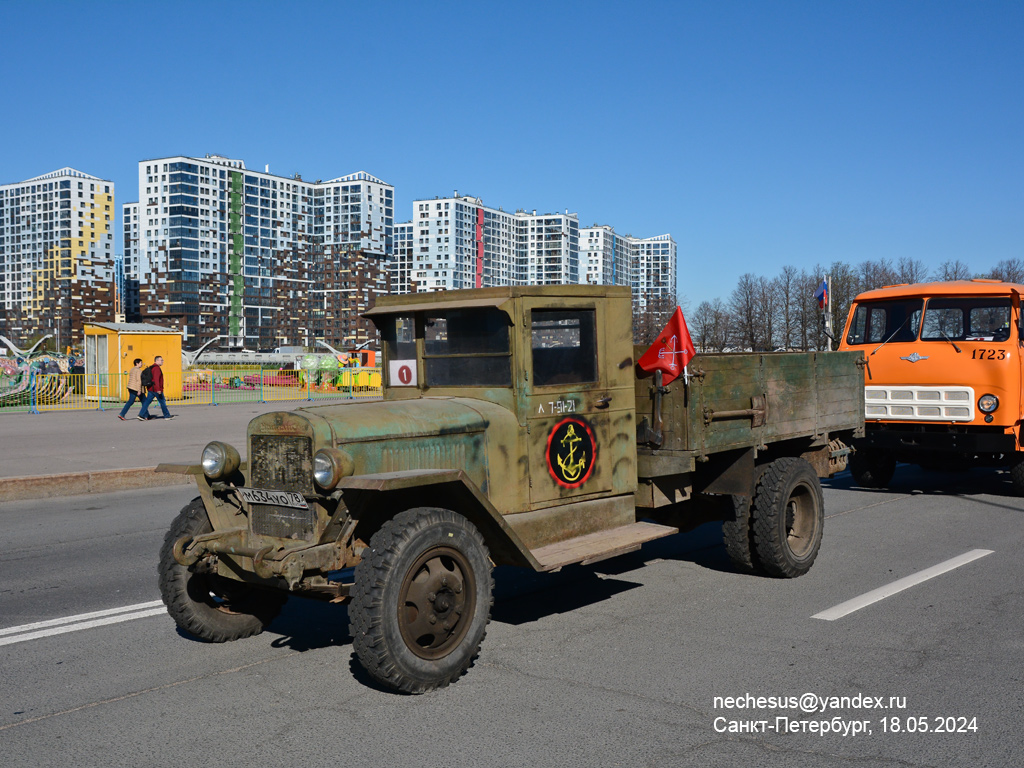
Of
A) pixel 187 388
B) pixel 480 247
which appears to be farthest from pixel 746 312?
pixel 480 247

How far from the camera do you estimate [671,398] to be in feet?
21.1

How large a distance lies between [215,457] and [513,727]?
2.27 m

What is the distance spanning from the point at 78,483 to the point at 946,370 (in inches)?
460

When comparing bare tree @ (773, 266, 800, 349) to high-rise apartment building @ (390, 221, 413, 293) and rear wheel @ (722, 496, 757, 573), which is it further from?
high-rise apartment building @ (390, 221, 413, 293)

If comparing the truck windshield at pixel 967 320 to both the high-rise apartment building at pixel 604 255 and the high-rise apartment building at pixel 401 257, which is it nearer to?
the high-rise apartment building at pixel 401 257

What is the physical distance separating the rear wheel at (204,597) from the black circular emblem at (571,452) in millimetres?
1897

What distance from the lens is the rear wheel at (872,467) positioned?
1257 cm

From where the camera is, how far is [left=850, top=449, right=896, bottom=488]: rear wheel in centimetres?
1257

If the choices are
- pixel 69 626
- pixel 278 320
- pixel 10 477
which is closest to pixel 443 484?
pixel 69 626

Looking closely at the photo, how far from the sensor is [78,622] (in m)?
5.92

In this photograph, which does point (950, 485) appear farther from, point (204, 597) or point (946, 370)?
point (204, 597)

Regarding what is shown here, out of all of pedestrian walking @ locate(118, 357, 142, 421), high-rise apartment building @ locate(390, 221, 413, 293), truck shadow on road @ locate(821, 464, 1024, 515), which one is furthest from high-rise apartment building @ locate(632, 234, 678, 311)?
truck shadow on road @ locate(821, 464, 1024, 515)

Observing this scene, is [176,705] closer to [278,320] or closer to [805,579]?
[805,579]

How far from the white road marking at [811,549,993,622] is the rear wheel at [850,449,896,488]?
4.38 m
